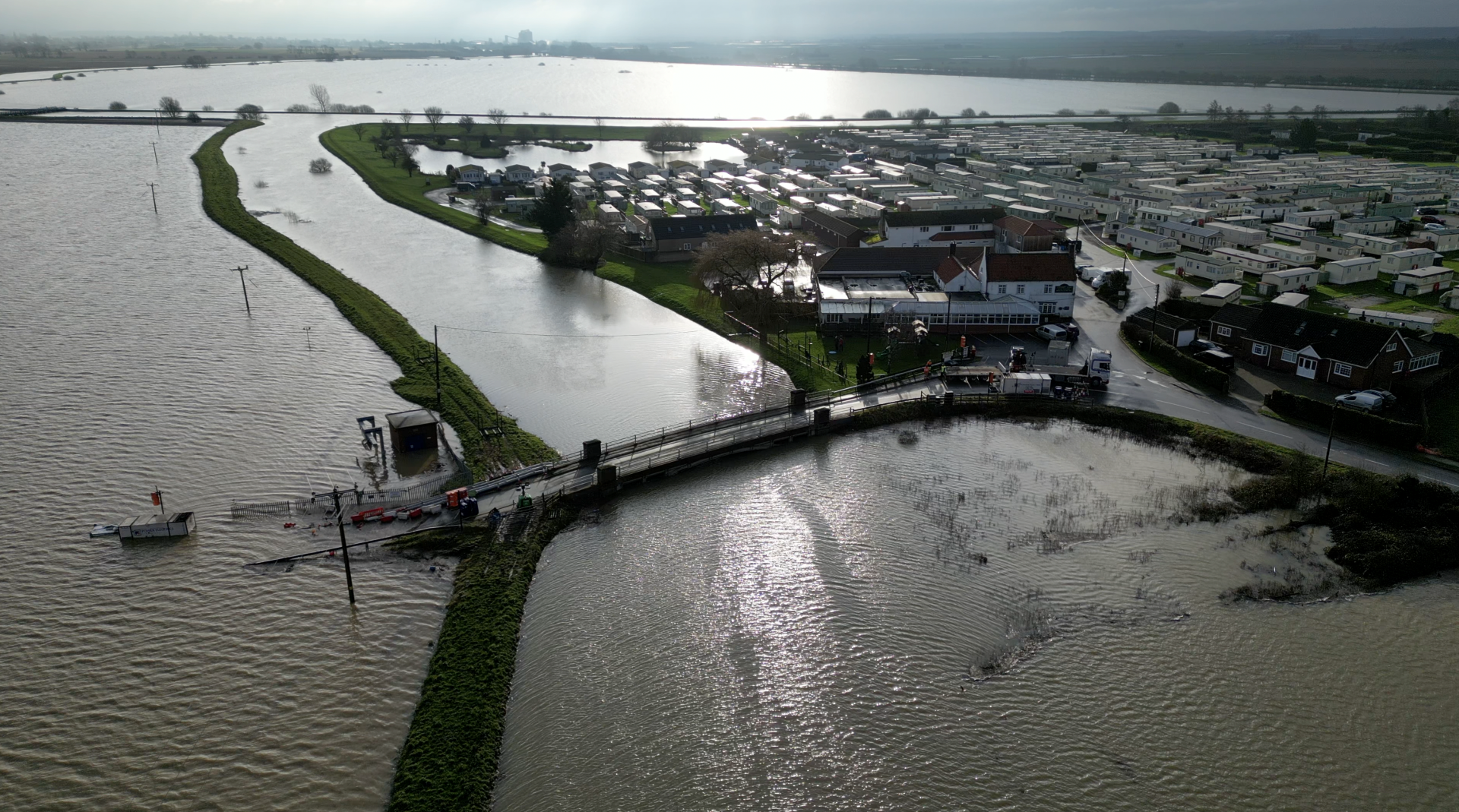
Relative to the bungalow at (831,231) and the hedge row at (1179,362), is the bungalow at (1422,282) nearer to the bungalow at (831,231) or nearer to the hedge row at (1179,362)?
the hedge row at (1179,362)

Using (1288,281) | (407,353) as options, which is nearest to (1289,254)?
(1288,281)

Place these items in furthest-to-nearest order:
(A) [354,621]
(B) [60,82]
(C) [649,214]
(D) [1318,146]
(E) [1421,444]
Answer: (B) [60,82] → (D) [1318,146] → (C) [649,214] → (E) [1421,444] → (A) [354,621]

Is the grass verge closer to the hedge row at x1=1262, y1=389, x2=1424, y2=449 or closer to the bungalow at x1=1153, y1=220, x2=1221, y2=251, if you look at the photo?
the hedge row at x1=1262, y1=389, x2=1424, y2=449

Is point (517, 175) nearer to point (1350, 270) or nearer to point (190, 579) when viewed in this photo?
point (1350, 270)

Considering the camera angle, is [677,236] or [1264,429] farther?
[677,236]

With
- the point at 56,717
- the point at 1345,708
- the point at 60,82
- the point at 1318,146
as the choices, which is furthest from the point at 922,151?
the point at 60,82

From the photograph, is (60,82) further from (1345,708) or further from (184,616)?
(1345,708)
